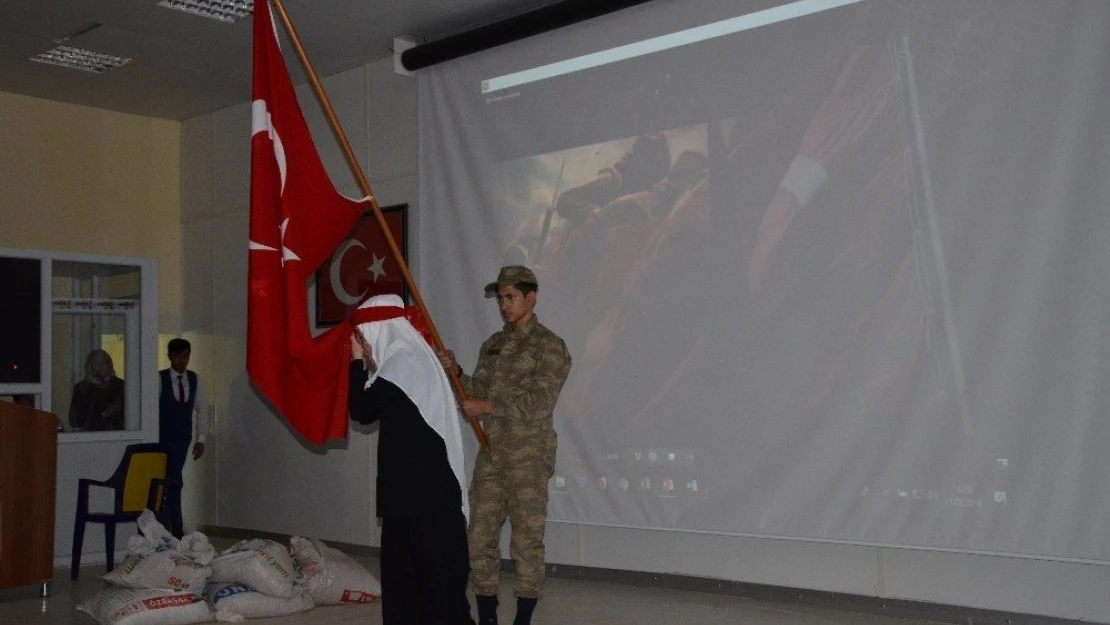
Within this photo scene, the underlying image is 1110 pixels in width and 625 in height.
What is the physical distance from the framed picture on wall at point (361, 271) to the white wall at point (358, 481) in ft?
0.48

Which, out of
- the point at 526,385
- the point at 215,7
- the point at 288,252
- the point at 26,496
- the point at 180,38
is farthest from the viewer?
the point at 180,38

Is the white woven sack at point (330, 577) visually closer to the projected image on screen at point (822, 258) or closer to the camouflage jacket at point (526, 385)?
the projected image on screen at point (822, 258)

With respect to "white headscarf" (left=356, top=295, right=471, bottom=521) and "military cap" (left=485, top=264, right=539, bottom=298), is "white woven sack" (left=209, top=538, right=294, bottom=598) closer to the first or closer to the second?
"military cap" (left=485, top=264, right=539, bottom=298)

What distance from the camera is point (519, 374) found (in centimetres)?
473

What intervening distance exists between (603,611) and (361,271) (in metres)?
3.05

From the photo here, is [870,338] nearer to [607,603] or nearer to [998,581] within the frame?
[998,581]

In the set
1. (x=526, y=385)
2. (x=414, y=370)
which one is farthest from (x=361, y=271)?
(x=414, y=370)

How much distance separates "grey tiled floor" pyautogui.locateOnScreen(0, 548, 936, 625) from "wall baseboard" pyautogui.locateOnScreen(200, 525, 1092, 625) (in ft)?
0.19

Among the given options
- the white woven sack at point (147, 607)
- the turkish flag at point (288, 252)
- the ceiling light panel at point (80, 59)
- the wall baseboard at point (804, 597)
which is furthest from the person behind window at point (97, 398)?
the turkish flag at point (288, 252)

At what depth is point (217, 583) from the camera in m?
5.34

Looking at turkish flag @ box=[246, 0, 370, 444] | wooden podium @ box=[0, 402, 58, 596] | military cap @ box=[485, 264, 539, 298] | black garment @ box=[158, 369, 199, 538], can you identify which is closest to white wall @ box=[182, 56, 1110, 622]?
black garment @ box=[158, 369, 199, 538]

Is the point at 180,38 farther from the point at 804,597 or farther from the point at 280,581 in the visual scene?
the point at 804,597

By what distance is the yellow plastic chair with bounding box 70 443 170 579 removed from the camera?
6.57m

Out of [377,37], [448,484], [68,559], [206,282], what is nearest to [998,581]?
[448,484]
